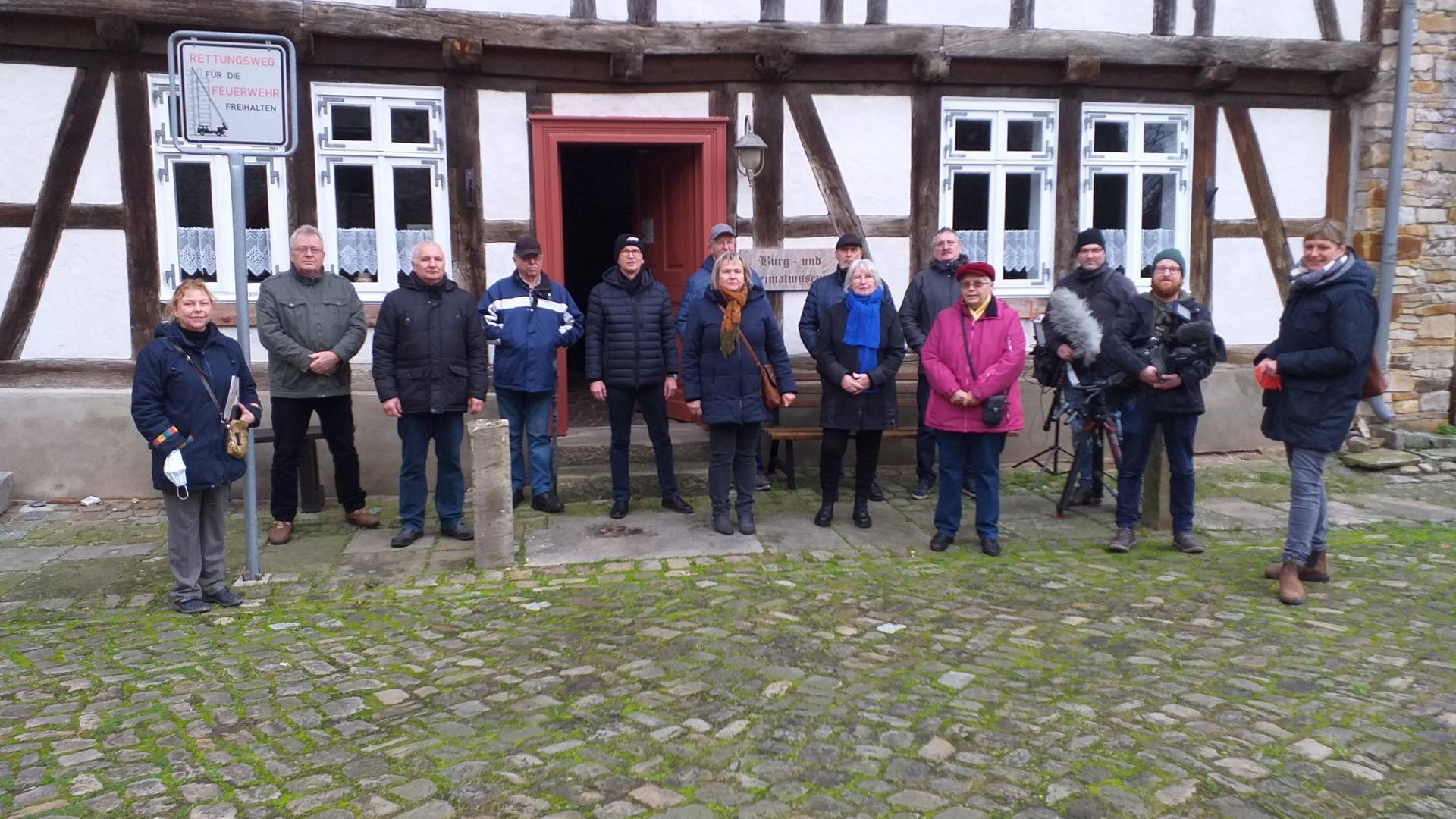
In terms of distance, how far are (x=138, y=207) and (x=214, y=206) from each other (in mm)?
470

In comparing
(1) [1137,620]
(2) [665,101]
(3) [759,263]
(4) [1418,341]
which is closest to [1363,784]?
(1) [1137,620]

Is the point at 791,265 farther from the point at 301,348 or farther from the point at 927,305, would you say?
the point at 301,348

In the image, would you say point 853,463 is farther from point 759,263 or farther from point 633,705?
point 633,705

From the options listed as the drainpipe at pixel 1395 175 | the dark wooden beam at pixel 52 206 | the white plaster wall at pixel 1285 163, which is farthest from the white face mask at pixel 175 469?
the drainpipe at pixel 1395 175

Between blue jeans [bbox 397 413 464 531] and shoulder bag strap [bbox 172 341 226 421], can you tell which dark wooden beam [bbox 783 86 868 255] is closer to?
blue jeans [bbox 397 413 464 531]

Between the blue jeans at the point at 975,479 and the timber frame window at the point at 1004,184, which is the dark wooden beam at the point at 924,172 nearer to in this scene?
the timber frame window at the point at 1004,184

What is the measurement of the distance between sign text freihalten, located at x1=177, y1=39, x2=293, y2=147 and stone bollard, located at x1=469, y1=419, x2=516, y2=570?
1821 millimetres

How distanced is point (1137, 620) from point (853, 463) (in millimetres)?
3681

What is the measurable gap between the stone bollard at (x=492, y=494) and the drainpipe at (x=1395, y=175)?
275 inches

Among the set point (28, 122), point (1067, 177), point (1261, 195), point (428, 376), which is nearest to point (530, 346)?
point (428, 376)

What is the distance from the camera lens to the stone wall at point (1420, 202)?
923 cm

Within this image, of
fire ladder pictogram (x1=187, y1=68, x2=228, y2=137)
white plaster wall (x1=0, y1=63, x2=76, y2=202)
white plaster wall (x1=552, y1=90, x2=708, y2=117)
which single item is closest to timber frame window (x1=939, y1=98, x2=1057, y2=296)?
white plaster wall (x1=552, y1=90, x2=708, y2=117)

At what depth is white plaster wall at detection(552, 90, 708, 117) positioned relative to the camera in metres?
8.23

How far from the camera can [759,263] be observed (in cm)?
850
